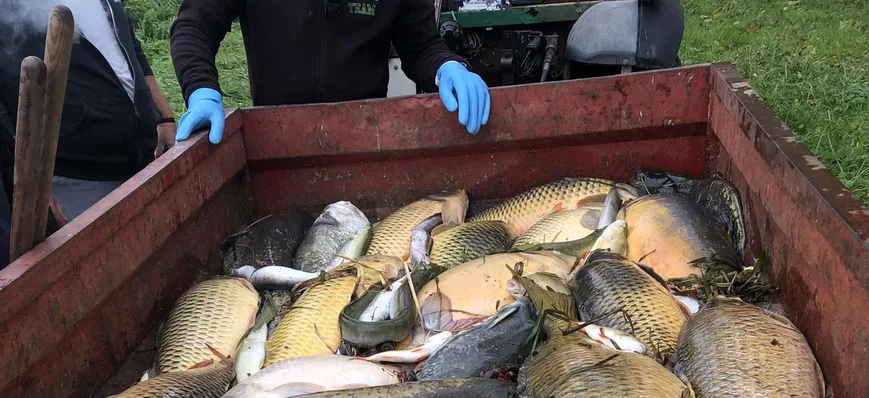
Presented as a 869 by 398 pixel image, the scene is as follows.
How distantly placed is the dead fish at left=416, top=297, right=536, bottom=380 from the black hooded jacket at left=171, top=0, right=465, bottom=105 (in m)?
1.67

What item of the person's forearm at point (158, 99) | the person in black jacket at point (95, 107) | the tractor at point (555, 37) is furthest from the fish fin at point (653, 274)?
the person's forearm at point (158, 99)

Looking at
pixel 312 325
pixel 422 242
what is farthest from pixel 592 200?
pixel 312 325

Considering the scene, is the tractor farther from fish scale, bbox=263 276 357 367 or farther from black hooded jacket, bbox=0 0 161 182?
fish scale, bbox=263 276 357 367

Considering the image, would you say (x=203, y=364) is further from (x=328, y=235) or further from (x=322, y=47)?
(x=322, y=47)

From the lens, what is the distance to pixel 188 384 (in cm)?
202

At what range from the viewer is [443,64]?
Result: 11.0 feet

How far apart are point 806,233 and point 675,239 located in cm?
55

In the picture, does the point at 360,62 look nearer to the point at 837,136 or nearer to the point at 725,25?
the point at 837,136

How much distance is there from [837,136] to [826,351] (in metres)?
4.40

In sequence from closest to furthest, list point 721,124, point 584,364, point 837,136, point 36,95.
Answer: point 36,95
point 584,364
point 721,124
point 837,136

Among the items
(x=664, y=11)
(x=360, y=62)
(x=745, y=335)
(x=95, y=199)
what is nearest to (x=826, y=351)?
(x=745, y=335)

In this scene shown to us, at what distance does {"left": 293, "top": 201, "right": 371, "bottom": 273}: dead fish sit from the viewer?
292 centimetres

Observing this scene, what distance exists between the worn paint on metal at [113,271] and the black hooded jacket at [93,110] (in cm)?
82

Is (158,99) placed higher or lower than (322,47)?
lower
